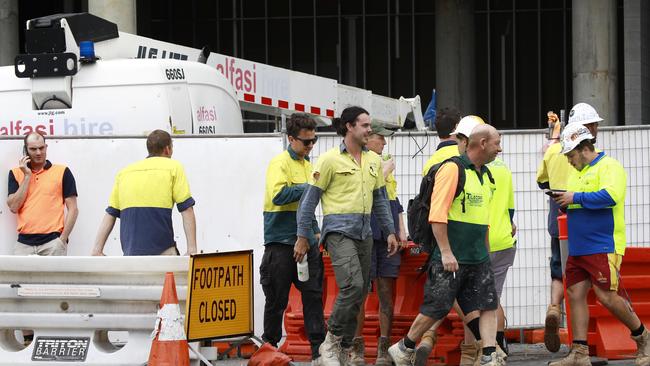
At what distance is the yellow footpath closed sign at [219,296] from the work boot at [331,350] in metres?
0.69

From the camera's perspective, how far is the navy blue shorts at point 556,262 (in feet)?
37.3

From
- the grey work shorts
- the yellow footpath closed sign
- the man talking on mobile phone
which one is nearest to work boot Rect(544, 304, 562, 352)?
the grey work shorts

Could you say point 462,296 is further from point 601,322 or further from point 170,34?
point 170,34

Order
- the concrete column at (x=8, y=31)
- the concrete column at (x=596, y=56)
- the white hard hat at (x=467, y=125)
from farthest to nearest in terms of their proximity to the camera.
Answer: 1. the concrete column at (x=8, y=31)
2. the concrete column at (x=596, y=56)
3. the white hard hat at (x=467, y=125)

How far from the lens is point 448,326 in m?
10.8

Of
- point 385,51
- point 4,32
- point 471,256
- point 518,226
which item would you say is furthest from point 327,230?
point 385,51

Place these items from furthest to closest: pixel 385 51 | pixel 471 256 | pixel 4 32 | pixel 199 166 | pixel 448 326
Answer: pixel 385 51 → pixel 4 32 → pixel 199 166 → pixel 448 326 → pixel 471 256

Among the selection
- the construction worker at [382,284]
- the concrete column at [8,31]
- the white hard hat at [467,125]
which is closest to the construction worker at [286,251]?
the construction worker at [382,284]

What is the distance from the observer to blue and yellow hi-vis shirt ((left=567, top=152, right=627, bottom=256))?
994 centimetres

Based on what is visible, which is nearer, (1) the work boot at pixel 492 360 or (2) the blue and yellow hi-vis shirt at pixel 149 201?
(1) the work boot at pixel 492 360

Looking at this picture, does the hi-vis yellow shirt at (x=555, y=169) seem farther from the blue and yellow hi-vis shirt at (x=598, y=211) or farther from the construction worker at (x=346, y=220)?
the construction worker at (x=346, y=220)

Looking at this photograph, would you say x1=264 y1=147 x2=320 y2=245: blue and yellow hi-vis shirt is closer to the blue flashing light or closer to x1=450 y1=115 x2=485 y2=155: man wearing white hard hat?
x1=450 y1=115 x2=485 y2=155: man wearing white hard hat

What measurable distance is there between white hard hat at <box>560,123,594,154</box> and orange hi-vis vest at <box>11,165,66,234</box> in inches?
172

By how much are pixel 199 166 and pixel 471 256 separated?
10.8ft
